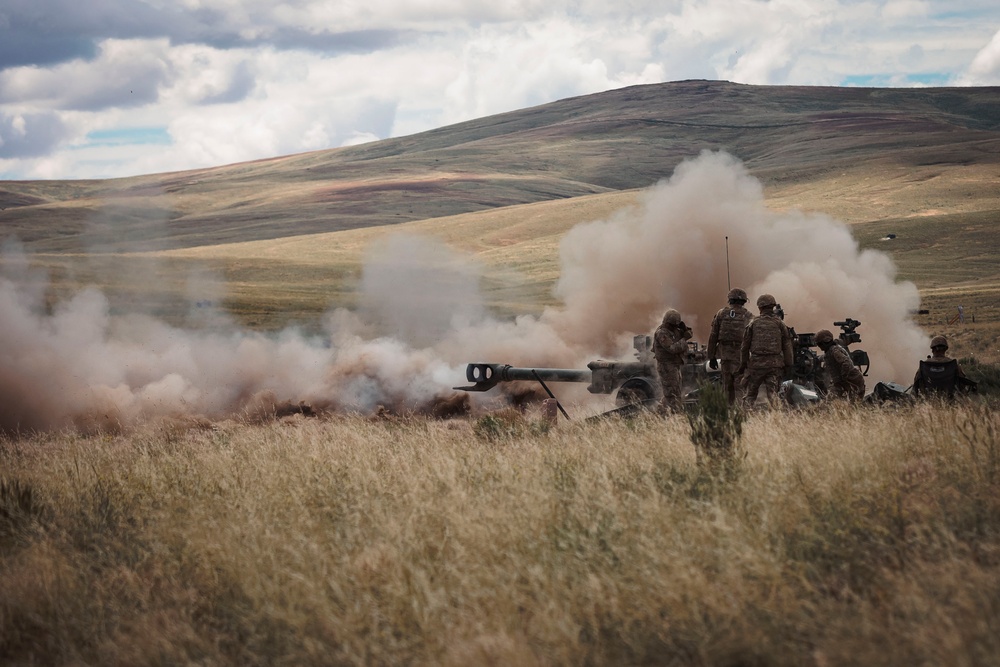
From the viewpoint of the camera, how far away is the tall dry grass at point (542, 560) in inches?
219

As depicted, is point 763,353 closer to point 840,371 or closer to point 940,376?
point 840,371

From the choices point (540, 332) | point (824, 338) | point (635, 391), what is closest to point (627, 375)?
point (635, 391)

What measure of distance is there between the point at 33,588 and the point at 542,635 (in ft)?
12.2

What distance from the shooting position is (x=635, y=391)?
1661 centimetres

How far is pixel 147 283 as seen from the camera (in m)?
51.4

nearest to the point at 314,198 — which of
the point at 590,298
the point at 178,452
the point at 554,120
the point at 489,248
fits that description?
the point at 489,248

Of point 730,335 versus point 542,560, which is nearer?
point 542,560

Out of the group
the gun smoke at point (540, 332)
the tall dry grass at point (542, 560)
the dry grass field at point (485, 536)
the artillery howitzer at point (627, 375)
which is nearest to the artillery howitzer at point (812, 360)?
the artillery howitzer at point (627, 375)

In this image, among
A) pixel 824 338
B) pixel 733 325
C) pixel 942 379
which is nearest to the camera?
pixel 942 379

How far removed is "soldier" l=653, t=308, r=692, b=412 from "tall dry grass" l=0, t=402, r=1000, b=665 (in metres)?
4.60

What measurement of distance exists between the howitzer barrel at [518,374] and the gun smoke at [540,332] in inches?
99.8

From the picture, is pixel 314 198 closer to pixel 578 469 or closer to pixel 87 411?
pixel 87 411

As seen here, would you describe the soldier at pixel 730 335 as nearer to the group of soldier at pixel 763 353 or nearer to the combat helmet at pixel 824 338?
the group of soldier at pixel 763 353

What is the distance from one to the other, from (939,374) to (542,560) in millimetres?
7407
